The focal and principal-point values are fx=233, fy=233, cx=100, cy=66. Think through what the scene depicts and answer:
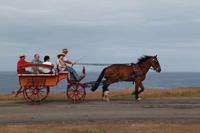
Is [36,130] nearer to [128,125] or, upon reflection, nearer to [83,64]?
[128,125]

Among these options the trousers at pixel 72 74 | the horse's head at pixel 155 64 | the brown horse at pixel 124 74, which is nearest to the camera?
the trousers at pixel 72 74

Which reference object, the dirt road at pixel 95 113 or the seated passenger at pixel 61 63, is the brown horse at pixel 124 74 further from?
the seated passenger at pixel 61 63

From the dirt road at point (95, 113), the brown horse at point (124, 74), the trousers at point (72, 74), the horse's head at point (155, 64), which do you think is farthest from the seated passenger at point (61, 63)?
the horse's head at point (155, 64)

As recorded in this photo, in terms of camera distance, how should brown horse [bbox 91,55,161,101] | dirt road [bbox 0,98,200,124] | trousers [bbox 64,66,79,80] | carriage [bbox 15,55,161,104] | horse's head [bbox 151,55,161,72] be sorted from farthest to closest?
1. horse's head [bbox 151,55,161,72]
2. brown horse [bbox 91,55,161,101]
3. trousers [bbox 64,66,79,80]
4. carriage [bbox 15,55,161,104]
5. dirt road [bbox 0,98,200,124]

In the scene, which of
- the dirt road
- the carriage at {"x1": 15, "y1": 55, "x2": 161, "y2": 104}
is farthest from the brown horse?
the dirt road

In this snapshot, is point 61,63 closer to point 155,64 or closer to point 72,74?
point 72,74

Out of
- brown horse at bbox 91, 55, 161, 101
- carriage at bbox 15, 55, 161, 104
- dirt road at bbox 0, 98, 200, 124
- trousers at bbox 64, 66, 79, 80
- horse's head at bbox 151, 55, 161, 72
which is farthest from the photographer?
horse's head at bbox 151, 55, 161, 72

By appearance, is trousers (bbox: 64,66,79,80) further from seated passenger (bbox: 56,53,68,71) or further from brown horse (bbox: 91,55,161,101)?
brown horse (bbox: 91,55,161,101)

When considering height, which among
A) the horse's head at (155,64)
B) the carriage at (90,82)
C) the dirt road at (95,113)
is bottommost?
the dirt road at (95,113)

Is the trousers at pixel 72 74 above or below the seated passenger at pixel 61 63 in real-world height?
below

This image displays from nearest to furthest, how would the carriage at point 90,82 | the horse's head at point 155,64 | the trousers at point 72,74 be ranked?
the carriage at point 90,82
the trousers at point 72,74
the horse's head at point 155,64

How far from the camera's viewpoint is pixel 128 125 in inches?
313

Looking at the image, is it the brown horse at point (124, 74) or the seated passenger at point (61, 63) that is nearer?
the seated passenger at point (61, 63)

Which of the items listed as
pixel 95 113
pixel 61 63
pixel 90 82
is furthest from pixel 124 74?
pixel 95 113
